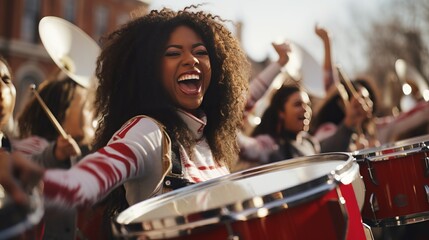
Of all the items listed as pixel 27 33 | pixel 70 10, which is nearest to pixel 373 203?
pixel 27 33

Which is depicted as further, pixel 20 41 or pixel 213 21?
pixel 20 41

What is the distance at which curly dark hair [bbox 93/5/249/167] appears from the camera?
2049 mm

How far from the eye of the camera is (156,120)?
1.93 m

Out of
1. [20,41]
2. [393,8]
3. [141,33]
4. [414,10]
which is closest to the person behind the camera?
[141,33]

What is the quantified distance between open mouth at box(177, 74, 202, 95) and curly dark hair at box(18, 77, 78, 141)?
5.66 feet

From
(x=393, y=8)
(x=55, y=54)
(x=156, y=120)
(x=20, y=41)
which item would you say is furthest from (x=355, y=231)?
(x=393, y=8)

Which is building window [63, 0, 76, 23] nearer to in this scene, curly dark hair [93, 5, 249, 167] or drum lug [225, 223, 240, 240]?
curly dark hair [93, 5, 249, 167]

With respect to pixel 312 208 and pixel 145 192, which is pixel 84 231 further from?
pixel 312 208

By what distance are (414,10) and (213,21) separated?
24138 millimetres

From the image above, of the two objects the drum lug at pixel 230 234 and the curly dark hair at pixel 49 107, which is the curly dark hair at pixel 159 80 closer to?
the drum lug at pixel 230 234

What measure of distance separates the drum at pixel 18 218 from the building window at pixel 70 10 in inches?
840

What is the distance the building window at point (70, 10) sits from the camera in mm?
21719

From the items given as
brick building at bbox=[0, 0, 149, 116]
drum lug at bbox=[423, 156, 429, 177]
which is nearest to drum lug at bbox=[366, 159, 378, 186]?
drum lug at bbox=[423, 156, 429, 177]

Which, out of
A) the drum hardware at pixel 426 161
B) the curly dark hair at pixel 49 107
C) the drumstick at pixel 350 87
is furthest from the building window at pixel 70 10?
the drum hardware at pixel 426 161
